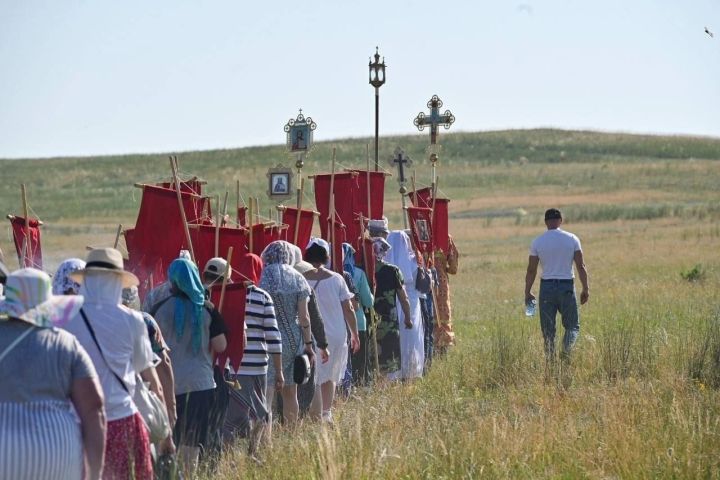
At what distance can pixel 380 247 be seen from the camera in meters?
13.0

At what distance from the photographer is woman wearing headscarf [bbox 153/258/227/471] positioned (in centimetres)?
818

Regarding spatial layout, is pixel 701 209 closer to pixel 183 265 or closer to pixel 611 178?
pixel 611 178

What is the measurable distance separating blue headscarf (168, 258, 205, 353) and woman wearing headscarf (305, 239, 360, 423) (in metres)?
2.79

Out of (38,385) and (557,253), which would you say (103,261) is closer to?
(38,385)

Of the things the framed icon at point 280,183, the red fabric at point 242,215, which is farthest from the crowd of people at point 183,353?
the red fabric at point 242,215

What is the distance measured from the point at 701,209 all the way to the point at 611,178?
32260 mm

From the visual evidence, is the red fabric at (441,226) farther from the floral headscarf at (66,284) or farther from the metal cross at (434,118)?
the floral headscarf at (66,284)

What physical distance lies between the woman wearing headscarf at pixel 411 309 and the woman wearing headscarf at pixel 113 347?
283 inches

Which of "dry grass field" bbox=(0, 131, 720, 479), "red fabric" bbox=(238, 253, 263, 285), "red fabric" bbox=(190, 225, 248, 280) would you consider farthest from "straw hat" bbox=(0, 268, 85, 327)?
"red fabric" bbox=(190, 225, 248, 280)

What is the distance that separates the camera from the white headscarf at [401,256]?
13898 mm

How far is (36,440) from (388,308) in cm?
779

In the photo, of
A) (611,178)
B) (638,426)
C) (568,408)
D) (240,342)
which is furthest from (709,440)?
(611,178)

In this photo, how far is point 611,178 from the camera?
8869cm

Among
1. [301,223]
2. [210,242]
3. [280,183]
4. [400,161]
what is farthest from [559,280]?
[210,242]
